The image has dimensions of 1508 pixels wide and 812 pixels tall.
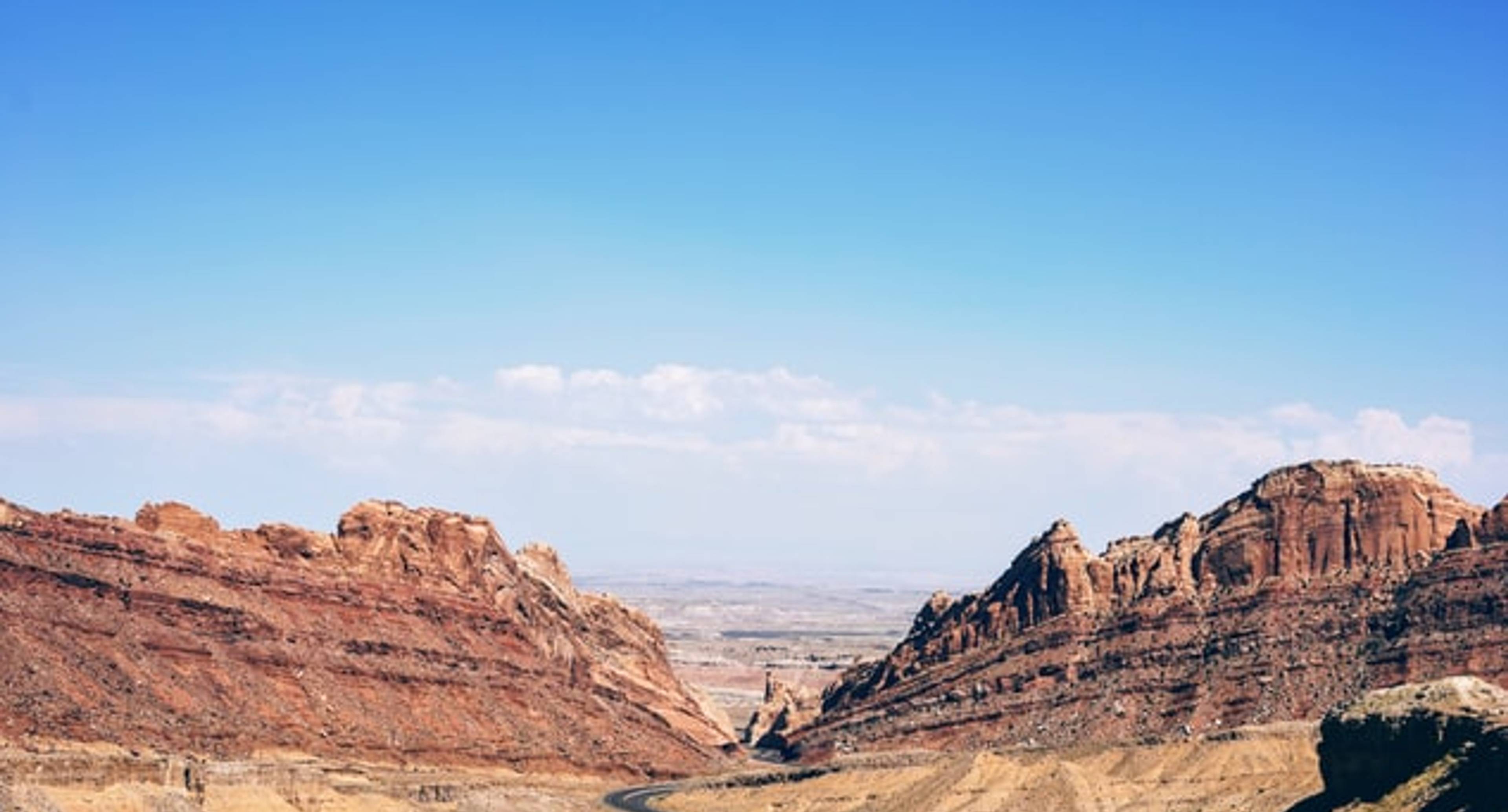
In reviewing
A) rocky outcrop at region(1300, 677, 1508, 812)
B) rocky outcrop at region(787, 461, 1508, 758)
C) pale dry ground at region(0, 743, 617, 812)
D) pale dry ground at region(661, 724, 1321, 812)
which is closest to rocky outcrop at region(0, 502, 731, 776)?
pale dry ground at region(0, 743, 617, 812)

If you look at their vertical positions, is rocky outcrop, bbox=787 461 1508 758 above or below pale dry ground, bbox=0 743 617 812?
above

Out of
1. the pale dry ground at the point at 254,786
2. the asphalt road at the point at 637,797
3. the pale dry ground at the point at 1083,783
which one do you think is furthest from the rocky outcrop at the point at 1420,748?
the asphalt road at the point at 637,797

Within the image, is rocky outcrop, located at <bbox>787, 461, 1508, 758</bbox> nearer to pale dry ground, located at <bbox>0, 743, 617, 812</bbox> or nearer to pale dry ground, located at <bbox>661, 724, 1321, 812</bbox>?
pale dry ground, located at <bbox>661, 724, 1321, 812</bbox>

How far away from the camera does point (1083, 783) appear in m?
157

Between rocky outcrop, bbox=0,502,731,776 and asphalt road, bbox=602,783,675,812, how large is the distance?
332cm

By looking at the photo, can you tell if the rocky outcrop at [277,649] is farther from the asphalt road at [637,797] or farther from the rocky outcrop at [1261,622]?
the rocky outcrop at [1261,622]

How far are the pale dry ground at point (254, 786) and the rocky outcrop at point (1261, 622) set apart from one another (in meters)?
42.0

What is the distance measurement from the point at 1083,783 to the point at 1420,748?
6325cm

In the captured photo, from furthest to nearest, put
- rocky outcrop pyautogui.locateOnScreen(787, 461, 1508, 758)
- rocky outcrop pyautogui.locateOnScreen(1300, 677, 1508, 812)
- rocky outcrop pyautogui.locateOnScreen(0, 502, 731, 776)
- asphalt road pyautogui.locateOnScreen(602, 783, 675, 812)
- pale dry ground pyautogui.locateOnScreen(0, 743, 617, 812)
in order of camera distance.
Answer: asphalt road pyautogui.locateOnScreen(602, 783, 675, 812), rocky outcrop pyautogui.locateOnScreen(787, 461, 1508, 758), rocky outcrop pyautogui.locateOnScreen(0, 502, 731, 776), pale dry ground pyautogui.locateOnScreen(0, 743, 617, 812), rocky outcrop pyautogui.locateOnScreen(1300, 677, 1508, 812)

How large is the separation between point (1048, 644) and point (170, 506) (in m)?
81.9

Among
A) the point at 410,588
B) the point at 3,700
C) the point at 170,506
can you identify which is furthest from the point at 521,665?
the point at 3,700

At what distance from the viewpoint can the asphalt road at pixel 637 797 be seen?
174 m

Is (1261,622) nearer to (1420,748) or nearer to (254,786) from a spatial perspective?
(1420,748)

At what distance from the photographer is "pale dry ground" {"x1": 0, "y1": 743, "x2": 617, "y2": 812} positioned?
12112 centimetres
